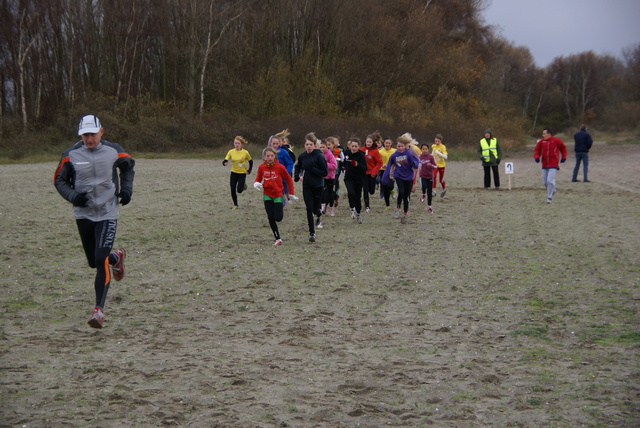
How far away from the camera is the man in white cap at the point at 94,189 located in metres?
7.71

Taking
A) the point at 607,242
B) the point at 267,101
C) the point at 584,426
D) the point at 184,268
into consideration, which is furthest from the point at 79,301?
the point at 267,101

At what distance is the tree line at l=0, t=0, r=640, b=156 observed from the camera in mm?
52344

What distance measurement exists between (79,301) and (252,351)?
2997 mm

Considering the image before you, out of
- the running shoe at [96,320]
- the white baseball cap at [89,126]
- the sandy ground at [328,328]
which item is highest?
the white baseball cap at [89,126]

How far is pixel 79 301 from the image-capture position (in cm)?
883

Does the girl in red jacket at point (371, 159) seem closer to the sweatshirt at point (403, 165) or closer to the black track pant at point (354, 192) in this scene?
the black track pant at point (354, 192)

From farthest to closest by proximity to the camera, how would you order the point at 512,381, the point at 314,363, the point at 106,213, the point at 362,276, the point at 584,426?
the point at 362,276
the point at 106,213
the point at 314,363
the point at 512,381
the point at 584,426

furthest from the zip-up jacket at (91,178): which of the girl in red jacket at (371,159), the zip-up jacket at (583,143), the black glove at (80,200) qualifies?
the zip-up jacket at (583,143)

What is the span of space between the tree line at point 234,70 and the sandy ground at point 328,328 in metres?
39.0

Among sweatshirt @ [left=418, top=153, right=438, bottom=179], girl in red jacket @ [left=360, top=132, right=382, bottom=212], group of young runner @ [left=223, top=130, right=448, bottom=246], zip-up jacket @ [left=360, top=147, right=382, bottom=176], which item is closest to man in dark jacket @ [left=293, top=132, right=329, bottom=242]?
group of young runner @ [left=223, top=130, right=448, bottom=246]

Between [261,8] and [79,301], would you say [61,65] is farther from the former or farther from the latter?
[79,301]

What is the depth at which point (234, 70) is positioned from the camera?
188 feet

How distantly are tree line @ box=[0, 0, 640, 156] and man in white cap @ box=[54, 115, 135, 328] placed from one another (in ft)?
143

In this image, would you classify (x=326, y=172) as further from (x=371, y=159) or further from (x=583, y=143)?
(x=583, y=143)
